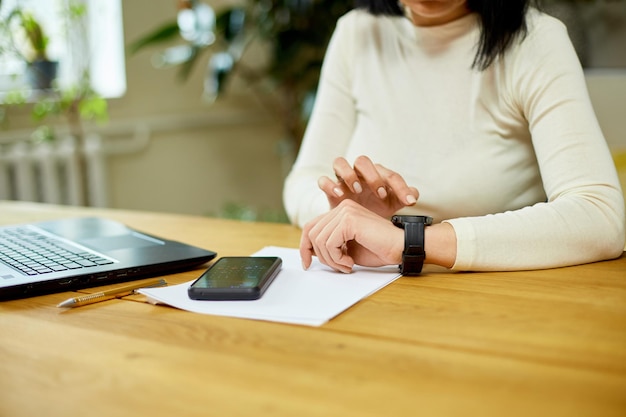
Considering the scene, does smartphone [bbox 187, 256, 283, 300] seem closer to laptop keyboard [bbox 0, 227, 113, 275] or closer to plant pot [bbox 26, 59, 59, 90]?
laptop keyboard [bbox 0, 227, 113, 275]

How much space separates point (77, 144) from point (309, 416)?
7.71ft

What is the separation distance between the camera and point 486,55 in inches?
49.1

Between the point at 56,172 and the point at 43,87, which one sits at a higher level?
the point at 43,87

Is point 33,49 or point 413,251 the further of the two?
point 33,49

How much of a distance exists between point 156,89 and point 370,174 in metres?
2.20

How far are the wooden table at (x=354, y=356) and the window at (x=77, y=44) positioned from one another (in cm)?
183

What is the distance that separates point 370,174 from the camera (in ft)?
3.39

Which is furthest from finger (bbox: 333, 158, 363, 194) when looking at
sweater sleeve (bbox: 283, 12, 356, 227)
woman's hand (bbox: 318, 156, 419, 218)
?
sweater sleeve (bbox: 283, 12, 356, 227)

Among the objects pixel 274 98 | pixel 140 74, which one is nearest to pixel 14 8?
pixel 140 74

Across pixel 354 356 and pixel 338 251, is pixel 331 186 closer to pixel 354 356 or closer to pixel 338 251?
pixel 338 251

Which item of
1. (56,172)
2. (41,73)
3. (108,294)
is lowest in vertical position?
(56,172)

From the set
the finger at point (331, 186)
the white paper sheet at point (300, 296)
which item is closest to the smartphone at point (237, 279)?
the white paper sheet at point (300, 296)

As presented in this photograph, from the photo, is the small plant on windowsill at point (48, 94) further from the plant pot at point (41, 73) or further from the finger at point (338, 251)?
the finger at point (338, 251)

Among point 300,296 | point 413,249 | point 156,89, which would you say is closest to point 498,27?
point 413,249
